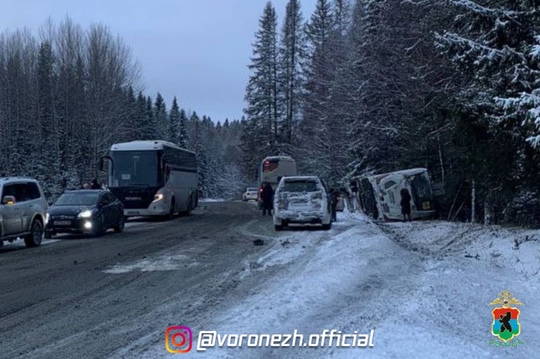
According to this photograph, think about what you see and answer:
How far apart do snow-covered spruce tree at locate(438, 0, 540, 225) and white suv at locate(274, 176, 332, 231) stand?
6.37 meters

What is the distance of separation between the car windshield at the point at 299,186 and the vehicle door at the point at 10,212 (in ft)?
28.6

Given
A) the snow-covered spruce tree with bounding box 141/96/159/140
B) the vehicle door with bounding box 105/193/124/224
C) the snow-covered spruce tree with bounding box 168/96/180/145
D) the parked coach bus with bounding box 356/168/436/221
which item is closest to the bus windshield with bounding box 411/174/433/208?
the parked coach bus with bounding box 356/168/436/221

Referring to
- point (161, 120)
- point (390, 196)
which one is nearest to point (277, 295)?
point (390, 196)

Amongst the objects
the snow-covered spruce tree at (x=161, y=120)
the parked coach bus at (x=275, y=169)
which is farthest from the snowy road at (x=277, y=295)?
the snow-covered spruce tree at (x=161, y=120)

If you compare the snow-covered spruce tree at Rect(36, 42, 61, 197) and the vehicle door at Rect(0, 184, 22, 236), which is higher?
the snow-covered spruce tree at Rect(36, 42, 61, 197)

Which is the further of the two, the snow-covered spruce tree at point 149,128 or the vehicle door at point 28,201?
the snow-covered spruce tree at point 149,128

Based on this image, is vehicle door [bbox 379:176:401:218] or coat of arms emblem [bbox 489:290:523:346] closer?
coat of arms emblem [bbox 489:290:523:346]

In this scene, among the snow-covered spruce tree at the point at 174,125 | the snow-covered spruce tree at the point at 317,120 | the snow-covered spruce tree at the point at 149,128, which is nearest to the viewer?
the snow-covered spruce tree at the point at 317,120

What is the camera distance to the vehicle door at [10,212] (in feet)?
50.0

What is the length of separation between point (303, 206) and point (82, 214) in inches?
295

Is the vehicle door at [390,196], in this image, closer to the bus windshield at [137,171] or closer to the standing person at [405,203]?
the standing person at [405,203]

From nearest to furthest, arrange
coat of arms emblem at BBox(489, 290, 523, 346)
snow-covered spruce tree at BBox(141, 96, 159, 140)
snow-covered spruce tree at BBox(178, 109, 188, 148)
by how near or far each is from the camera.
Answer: coat of arms emblem at BBox(489, 290, 523, 346)
snow-covered spruce tree at BBox(141, 96, 159, 140)
snow-covered spruce tree at BBox(178, 109, 188, 148)

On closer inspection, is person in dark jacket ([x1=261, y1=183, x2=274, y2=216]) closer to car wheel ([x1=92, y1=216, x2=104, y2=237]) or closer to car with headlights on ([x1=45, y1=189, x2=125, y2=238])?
car with headlights on ([x1=45, y1=189, x2=125, y2=238])

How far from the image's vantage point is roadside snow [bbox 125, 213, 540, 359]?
18.5 feet
